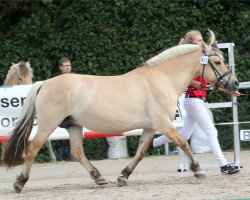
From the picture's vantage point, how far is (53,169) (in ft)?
49.3

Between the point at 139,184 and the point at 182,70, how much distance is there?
1629 mm

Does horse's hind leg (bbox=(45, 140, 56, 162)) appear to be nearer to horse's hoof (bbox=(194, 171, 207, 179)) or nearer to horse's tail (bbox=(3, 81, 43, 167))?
horse's tail (bbox=(3, 81, 43, 167))

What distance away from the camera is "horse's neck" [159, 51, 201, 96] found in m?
11.9

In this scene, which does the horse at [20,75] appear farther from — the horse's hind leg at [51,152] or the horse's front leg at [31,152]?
the horse's front leg at [31,152]

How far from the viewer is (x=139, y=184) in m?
11.9

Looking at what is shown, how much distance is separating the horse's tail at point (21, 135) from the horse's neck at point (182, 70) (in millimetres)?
1761

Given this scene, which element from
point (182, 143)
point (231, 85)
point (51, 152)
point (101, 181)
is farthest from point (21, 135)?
point (51, 152)

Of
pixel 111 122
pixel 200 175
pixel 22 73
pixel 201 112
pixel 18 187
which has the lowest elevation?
pixel 18 187

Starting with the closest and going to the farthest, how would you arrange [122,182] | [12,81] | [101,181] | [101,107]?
[101,107], [122,182], [101,181], [12,81]

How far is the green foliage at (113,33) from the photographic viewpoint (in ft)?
61.0

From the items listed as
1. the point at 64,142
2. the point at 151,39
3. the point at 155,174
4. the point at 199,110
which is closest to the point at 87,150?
the point at 64,142

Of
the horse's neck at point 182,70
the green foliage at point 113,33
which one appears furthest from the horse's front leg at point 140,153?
the green foliage at point 113,33

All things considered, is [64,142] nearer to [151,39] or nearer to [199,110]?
[151,39]

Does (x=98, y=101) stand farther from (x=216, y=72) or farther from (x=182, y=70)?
(x=216, y=72)
